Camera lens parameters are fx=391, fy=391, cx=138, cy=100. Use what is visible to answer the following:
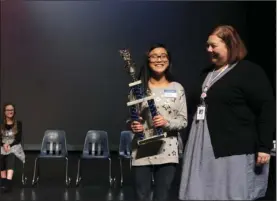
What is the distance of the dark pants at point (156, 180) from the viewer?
2.06m

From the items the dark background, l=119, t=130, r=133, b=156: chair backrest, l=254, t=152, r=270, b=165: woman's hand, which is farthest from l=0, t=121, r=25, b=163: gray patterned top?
l=254, t=152, r=270, b=165: woman's hand

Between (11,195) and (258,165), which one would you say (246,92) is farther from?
(11,195)

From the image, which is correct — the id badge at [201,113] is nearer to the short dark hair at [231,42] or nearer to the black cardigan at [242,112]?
the black cardigan at [242,112]

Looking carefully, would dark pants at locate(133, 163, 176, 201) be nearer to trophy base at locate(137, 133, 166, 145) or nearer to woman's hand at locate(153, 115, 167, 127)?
trophy base at locate(137, 133, 166, 145)

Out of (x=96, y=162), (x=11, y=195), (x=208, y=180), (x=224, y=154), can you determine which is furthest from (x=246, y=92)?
(x=96, y=162)

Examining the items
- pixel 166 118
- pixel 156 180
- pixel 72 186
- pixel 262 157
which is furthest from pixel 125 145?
pixel 262 157

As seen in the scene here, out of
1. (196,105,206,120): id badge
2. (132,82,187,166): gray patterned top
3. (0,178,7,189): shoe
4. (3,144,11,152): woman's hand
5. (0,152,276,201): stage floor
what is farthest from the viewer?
(3,144,11,152): woman's hand

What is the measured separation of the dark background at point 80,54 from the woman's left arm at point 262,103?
4.92 m

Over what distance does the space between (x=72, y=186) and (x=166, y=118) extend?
271 centimetres

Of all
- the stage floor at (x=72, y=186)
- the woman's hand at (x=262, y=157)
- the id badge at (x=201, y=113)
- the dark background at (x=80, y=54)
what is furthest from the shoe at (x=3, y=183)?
the woman's hand at (x=262, y=157)

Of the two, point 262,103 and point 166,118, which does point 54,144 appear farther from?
point 262,103

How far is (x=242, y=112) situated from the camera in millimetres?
1688

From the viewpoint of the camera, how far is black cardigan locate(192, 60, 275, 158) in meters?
1.65

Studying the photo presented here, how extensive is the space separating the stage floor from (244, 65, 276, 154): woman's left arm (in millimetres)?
1469
